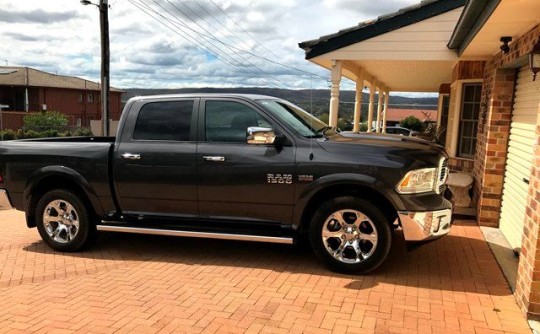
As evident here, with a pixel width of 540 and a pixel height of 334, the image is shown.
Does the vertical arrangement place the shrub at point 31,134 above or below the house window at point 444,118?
below

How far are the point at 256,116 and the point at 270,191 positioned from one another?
2.94ft

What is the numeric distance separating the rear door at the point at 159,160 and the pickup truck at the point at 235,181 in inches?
0.5

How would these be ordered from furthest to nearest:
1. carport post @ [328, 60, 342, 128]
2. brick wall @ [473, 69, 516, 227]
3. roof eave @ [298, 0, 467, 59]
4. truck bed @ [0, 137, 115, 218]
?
carport post @ [328, 60, 342, 128], roof eave @ [298, 0, 467, 59], brick wall @ [473, 69, 516, 227], truck bed @ [0, 137, 115, 218]

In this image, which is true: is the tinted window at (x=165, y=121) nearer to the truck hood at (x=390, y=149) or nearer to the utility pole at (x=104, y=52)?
the truck hood at (x=390, y=149)

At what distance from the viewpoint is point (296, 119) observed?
571 cm

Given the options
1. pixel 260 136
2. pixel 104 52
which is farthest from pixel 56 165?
pixel 104 52

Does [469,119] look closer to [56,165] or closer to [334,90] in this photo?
[334,90]

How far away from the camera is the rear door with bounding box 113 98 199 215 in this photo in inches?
218

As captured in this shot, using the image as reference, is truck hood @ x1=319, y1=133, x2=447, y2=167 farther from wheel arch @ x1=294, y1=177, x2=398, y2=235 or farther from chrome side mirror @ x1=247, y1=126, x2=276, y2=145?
chrome side mirror @ x1=247, y1=126, x2=276, y2=145

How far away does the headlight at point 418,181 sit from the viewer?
4875mm

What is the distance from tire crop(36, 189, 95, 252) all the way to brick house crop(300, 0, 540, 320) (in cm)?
490

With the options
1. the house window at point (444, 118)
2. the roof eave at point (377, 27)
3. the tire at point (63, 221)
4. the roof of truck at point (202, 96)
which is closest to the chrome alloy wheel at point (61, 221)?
the tire at point (63, 221)

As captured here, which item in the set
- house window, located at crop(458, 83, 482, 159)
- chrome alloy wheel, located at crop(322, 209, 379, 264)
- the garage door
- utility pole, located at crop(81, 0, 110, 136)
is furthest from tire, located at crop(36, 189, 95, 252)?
utility pole, located at crop(81, 0, 110, 136)

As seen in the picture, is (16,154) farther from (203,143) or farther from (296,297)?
(296,297)
